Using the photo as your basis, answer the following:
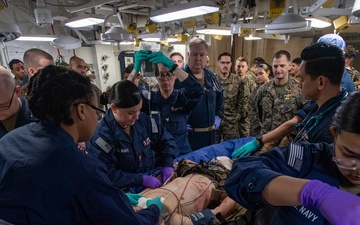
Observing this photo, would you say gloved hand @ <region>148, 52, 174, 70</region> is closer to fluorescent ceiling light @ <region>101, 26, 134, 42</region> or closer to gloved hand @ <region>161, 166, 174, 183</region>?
fluorescent ceiling light @ <region>101, 26, 134, 42</region>

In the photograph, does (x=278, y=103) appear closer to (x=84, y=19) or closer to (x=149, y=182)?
(x=149, y=182)

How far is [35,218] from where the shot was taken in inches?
34.6

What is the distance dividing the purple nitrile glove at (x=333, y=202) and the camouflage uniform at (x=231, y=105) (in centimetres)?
356

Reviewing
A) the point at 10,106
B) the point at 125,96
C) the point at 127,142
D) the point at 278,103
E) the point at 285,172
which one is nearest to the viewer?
the point at 285,172

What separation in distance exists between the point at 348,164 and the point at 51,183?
4.12ft

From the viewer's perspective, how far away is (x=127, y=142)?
200 centimetres

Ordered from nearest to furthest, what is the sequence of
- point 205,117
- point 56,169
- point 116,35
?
point 56,169 < point 116,35 < point 205,117

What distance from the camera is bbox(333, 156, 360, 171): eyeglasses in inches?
34.5

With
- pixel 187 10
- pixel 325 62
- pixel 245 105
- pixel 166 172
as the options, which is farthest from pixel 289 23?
pixel 245 105

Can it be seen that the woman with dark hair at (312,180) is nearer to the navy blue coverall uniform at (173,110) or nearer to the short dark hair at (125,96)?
the short dark hair at (125,96)

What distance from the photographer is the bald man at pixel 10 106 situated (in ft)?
5.13

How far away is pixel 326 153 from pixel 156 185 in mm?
1461

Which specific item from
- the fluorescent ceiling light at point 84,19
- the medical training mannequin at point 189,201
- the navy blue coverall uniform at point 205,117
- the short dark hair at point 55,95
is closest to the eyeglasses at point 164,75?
the navy blue coverall uniform at point 205,117

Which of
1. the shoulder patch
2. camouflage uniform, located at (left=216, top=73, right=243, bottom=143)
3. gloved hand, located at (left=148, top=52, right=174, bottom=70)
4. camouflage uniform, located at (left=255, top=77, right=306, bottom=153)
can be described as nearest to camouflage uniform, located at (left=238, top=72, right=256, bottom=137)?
camouflage uniform, located at (left=216, top=73, right=243, bottom=143)
